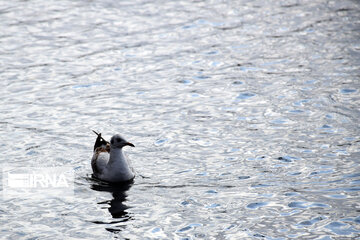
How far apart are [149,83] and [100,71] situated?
1.82 meters

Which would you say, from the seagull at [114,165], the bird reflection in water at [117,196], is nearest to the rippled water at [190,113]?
the bird reflection in water at [117,196]

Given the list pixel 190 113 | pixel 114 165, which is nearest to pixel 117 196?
pixel 114 165

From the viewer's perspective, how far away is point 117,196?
12.5 m

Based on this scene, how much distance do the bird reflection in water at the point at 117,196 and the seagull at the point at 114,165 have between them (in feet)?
0.34

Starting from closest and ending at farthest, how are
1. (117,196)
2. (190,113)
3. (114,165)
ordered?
(117,196)
(114,165)
(190,113)

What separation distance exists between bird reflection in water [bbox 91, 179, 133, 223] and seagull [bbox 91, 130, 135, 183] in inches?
4.1

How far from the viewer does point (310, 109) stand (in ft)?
53.7

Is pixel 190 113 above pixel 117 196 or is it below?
above

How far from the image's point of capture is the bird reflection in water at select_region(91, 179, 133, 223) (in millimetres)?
11722

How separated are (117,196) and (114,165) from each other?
804 millimetres

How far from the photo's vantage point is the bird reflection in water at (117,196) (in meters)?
11.7

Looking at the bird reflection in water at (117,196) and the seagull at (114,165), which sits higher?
the seagull at (114,165)

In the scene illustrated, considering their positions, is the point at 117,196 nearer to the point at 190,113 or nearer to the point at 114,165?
the point at 114,165

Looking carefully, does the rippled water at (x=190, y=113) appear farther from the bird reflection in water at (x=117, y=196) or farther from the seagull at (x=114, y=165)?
the seagull at (x=114, y=165)
